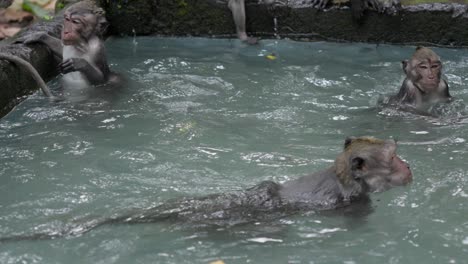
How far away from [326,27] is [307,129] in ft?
12.6

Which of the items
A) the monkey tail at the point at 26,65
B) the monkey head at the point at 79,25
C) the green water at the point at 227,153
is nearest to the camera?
the green water at the point at 227,153

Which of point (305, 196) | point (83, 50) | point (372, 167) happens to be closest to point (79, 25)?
Result: point (83, 50)

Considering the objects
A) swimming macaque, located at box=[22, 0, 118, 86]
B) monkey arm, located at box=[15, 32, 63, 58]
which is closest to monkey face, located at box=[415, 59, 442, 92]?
swimming macaque, located at box=[22, 0, 118, 86]

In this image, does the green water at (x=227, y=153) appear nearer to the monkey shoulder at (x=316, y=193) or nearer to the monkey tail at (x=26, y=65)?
the monkey shoulder at (x=316, y=193)

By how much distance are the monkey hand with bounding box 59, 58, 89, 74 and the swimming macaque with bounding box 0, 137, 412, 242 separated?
11.7 ft

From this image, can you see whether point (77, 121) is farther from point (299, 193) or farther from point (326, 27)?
point (326, 27)

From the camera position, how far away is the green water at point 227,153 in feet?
19.1

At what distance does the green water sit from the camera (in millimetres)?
5816

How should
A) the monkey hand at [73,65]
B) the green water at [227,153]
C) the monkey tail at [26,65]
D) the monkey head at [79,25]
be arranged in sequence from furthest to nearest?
the monkey head at [79,25] < the monkey hand at [73,65] < the monkey tail at [26,65] < the green water at [227,153]

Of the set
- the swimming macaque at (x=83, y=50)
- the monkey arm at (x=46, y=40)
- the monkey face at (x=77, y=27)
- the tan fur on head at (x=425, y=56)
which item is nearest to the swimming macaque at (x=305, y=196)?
the tan fur on head at (x=425, y=56)

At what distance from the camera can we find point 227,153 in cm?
769

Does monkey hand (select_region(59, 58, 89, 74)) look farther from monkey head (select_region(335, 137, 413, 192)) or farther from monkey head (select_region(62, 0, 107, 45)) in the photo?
monkey head (select_region(335, 137, 413, 192))

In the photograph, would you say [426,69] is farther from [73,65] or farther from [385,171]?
[73,65]

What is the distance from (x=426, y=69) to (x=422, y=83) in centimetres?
18
